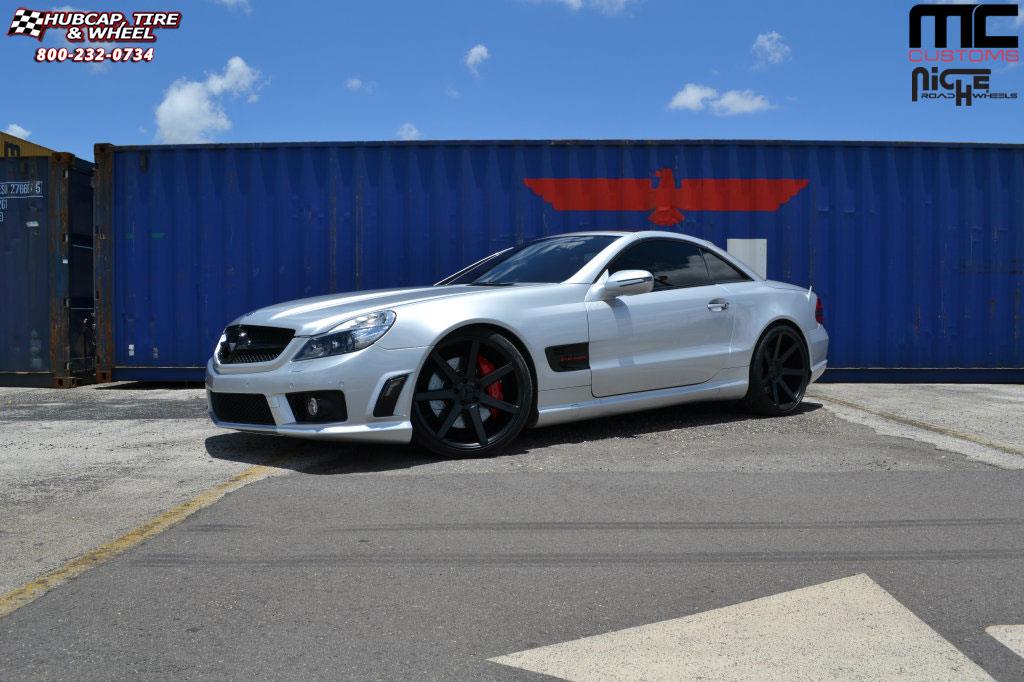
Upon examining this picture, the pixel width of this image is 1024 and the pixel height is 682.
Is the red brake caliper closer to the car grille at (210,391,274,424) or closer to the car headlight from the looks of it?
the car headlight

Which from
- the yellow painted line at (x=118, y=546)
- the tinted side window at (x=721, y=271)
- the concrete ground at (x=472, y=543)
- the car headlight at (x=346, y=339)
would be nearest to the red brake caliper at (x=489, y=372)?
the concrete ground at (x=472, y=543)

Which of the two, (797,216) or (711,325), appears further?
(797,216)

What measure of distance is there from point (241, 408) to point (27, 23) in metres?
10.6

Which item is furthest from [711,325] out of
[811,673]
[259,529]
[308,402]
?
[811,673]

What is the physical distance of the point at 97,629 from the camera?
2.65 meters

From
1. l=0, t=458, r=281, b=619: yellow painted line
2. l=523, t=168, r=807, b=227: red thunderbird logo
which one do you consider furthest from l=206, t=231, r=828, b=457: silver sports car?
l=523, t=168, r=807, b=227: red thunderbird logo

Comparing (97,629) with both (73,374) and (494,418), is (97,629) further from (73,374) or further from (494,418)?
(73,374)

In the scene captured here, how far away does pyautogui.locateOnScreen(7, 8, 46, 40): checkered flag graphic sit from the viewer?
1302cm

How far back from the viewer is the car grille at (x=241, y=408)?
5246mm

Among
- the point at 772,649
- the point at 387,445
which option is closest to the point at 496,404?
the point at 387,445

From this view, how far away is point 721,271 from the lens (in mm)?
6836

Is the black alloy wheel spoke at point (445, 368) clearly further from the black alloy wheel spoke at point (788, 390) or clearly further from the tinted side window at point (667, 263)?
the black alloy wheel spoke at point (788, 390)

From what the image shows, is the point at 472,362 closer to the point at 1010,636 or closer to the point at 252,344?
the point at 252,344

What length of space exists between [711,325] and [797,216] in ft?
13.4
